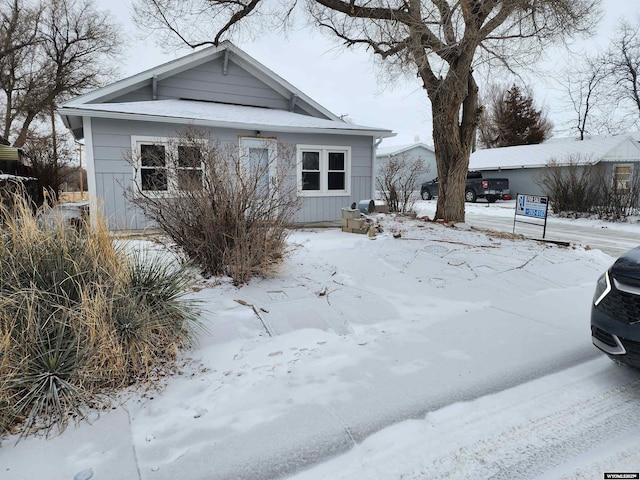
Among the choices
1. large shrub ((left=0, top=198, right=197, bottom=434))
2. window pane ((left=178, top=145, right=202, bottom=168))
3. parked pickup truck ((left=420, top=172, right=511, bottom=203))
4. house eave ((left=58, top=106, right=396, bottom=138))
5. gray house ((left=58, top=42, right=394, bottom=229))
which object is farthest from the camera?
parked pickup truck ((left=420, top=172, right=511, bottom=203))

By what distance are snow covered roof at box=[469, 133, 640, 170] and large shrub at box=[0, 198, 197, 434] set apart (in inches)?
822

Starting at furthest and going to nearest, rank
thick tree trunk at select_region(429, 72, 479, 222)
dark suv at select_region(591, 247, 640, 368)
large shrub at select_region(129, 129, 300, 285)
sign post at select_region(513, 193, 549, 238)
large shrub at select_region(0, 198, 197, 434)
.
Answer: thick tree trunk at select_region(429, 72, 479, 222)
sign post at select_region(513, 193, 549, 238)
large shrub at select_region(129, 129, 300, 285)
dark suv at select_region(591, 247, 640, 368)
large shrub at select_region(0, 198, 197, 434)

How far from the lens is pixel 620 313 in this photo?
2984mm

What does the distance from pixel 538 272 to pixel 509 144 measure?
117 ft

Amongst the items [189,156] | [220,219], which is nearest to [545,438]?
[220,219]

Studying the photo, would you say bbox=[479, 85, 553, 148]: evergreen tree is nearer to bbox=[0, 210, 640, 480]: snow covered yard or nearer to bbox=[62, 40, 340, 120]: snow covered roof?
bbox=[62, 40, 340, 120]: snow covered roof

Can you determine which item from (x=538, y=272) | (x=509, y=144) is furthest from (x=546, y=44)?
(x=509, y=144)

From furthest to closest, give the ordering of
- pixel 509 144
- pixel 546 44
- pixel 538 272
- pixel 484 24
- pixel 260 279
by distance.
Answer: pixel 509 144
pixel 546 44
pixel 484 24
pixel 538 272
pixel 260 279

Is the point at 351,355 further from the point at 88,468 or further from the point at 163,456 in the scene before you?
the point at 88,468

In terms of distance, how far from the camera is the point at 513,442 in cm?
255

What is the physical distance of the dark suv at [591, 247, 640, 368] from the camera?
2.88 metres

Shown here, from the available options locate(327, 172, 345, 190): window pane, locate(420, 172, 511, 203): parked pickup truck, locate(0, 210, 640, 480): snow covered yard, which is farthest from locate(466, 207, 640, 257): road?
locate(420, 172, 511, 203): parked pickup truck

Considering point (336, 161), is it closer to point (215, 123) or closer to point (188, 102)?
point (215, 123)

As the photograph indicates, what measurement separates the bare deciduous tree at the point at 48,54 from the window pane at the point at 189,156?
24.5 m
